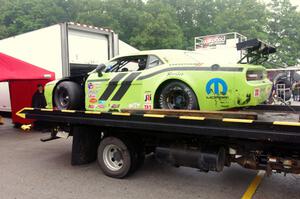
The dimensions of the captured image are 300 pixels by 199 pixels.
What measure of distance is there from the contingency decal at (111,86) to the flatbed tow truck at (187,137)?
2.11 ft

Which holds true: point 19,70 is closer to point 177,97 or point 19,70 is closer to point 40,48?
→ point 40,48

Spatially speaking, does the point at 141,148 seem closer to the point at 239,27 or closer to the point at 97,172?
the point at 97,172

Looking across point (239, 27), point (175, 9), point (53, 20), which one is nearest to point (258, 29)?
point (239, 27)

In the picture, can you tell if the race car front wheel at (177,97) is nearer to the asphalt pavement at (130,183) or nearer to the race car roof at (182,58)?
the race car roof at (182,58)

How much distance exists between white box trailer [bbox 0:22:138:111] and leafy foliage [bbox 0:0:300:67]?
23.7 meters

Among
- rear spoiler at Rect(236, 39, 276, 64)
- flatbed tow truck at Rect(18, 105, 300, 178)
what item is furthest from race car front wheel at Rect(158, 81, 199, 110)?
rear spoiler at Rect(236, 39, 276, 64)

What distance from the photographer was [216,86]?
16.1 feet

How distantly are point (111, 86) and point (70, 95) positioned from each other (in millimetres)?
1007

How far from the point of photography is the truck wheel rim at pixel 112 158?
5.59m

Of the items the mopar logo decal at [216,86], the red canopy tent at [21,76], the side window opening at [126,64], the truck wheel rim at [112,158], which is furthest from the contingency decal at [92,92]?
the red canopy tent at [21,76]

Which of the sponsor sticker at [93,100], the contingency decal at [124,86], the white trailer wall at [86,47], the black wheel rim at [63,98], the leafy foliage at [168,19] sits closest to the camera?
the contingency decal at [124,86]

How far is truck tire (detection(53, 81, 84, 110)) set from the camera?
6547 millimetres

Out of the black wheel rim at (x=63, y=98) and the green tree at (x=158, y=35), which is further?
the green tree at (x=158, y=35)

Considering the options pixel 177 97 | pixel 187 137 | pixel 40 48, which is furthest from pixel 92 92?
pixel 40 48
